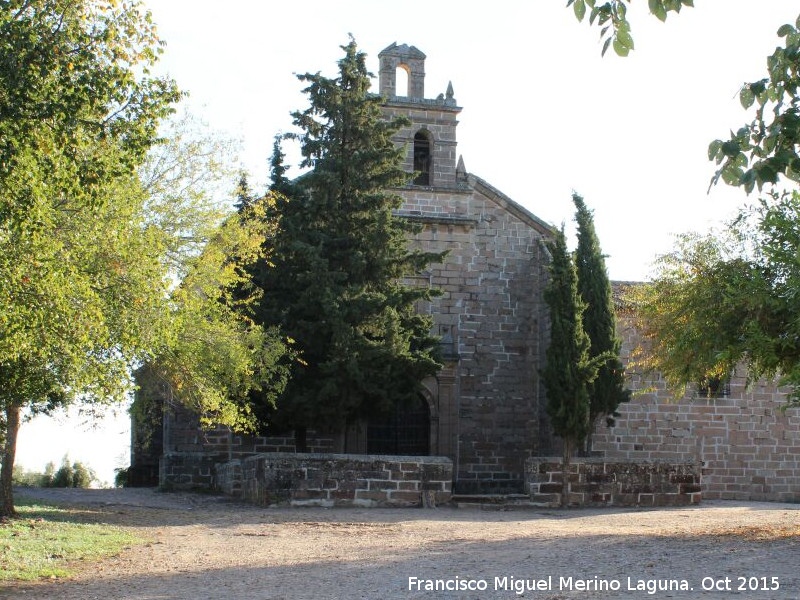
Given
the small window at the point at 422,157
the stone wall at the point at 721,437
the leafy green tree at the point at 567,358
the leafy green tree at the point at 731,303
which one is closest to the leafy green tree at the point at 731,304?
the leafy green tree at the point at 731,303

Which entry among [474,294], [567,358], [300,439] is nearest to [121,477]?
[300,439]

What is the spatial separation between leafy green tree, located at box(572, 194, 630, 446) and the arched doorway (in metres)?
4.26

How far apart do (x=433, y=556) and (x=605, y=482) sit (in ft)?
28.6

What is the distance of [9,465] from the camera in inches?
561

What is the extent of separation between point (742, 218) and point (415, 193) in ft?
36.1

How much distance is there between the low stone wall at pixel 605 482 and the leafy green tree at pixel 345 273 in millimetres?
3127

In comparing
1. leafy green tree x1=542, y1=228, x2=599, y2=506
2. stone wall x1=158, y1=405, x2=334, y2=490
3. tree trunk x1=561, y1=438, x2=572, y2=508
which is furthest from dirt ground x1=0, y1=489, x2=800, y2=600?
stone wall x1=158, y1=405, x2=334, y2=490

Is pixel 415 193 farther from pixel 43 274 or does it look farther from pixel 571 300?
pixel 43 274

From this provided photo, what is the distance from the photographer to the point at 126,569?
965cm

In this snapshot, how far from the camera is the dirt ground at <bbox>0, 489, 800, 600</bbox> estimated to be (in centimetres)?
800

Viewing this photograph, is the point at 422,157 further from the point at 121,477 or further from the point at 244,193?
the point at 121,477

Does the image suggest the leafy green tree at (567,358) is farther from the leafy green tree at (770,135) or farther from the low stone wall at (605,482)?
the leafy green tree at (770,135)

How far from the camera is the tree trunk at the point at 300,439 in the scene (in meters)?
20.6

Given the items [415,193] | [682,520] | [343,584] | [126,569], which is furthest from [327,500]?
[415,193]
